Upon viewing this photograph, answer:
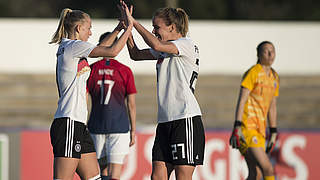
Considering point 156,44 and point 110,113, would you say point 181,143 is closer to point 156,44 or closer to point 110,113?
point 156,44

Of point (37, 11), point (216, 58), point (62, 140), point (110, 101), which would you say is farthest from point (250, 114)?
point (37, 11)

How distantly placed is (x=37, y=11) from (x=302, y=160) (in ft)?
106

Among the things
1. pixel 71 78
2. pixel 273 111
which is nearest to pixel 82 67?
pixel 71 78

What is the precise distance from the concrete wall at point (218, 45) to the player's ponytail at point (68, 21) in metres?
15.6

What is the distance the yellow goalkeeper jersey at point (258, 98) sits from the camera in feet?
27.7

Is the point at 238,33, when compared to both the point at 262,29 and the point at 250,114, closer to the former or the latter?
the point at 262,29

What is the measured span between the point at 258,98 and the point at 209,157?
2382 mm

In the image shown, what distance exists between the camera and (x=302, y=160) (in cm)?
1067

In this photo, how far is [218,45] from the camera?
22891mm

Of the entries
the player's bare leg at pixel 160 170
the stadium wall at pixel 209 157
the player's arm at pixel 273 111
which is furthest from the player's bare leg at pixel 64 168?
the stadium wall at pixel 209 157

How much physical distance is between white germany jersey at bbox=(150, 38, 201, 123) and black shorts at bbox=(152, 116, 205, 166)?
0.25 ft

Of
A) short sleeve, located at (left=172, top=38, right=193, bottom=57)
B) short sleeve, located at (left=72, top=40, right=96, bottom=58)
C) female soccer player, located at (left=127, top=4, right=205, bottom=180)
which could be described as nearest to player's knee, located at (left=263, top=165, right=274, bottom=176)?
female soccer player, located at (left=127, top=4, right=205, bottom=180)

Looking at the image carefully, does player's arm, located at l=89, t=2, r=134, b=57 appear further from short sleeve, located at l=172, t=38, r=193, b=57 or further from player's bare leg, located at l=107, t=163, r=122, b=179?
player's bare leg, located at l=107, t=163, r=122, b=179

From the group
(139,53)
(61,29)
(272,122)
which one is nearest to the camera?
(61,29)
